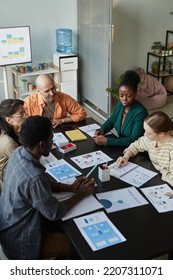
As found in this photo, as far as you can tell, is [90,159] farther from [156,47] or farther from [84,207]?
[156,47]

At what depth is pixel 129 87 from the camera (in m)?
2.50

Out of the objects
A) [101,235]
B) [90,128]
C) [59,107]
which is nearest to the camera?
[101,235]

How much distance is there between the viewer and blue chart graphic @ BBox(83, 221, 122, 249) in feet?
4.99

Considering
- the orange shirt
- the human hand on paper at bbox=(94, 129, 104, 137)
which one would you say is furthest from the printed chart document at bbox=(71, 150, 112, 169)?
the orange shirt

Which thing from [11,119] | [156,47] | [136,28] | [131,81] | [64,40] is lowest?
[11,119]

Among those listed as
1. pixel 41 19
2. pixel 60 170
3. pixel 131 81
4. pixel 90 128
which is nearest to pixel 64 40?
pixel 41 19

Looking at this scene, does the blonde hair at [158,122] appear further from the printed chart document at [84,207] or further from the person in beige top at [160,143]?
the printed chart document at [84,207]

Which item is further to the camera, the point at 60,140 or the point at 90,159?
the point at 60,140

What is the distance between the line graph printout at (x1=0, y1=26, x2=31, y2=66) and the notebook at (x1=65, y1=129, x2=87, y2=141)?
2.17m

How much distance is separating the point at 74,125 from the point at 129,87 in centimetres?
61

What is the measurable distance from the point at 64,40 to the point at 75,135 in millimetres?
2839

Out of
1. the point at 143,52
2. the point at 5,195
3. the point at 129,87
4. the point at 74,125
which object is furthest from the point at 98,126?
the point at 143,52

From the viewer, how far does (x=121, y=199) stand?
183 cm

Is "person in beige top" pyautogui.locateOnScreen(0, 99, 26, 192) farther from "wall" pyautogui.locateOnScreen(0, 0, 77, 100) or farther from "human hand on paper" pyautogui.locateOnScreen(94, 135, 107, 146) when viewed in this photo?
"wall" pyautogui.locateOnScreen(0, 0, 77, 100)
